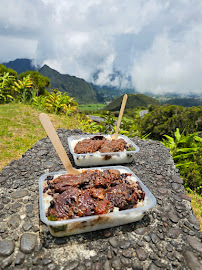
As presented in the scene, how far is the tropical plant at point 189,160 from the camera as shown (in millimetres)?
4703

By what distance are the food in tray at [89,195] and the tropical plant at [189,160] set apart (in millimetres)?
2940

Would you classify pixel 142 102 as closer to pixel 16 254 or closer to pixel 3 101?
pixel 3 101

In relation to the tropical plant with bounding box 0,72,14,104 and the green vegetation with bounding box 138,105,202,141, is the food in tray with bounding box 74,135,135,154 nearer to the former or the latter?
the tropical plant with bounding box 0,72,14,104

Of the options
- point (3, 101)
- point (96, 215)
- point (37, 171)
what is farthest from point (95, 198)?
point (3, 101)

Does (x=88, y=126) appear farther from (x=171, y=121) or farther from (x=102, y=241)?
(x=171, y=121)

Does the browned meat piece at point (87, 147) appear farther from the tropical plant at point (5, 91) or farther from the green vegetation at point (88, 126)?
the tropical plant at point (5, 91)

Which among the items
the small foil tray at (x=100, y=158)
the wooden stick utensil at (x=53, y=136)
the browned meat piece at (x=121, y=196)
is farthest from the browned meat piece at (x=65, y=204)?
the small foil tray at (x=100, y=158)

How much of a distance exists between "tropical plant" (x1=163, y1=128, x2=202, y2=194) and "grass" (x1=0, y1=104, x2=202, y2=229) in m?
0.45

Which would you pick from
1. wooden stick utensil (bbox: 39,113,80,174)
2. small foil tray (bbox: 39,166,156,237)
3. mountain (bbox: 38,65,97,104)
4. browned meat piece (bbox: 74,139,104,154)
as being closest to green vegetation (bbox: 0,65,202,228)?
small foil tray (bbox: 39,166,156,237)

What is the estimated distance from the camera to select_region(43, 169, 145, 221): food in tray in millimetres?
1938

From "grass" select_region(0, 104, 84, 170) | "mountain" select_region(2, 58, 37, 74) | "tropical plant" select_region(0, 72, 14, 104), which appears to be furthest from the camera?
"mountain" select_region(2, 58, 37, 74)

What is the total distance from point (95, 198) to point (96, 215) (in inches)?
8.5

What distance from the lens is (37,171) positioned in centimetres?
351

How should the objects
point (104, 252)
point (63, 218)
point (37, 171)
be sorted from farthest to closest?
point (37, 171) → point (104, 252) → point (63, 218)
